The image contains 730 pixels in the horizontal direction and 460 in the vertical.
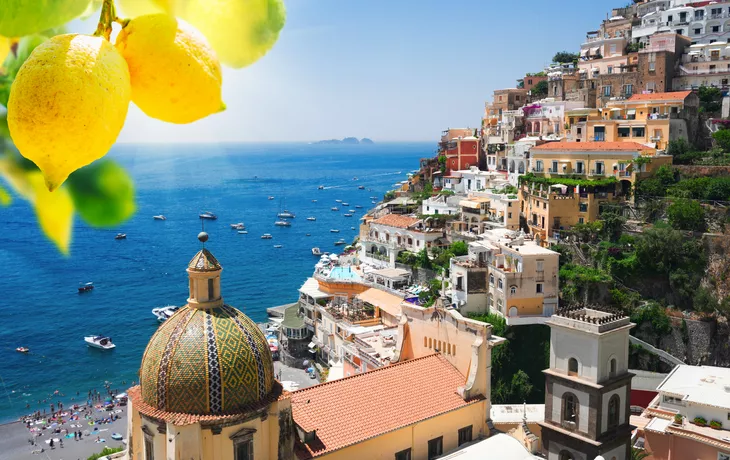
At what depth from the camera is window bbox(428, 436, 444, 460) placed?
15062mm

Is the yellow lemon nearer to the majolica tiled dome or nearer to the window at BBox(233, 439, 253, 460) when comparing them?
the majolica tiled dome

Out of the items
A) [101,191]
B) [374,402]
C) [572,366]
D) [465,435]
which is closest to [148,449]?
[374,402]

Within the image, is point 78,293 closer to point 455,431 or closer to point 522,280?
point 522,280

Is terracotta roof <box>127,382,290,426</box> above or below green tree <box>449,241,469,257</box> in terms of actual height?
above

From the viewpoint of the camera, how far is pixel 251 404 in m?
12.5

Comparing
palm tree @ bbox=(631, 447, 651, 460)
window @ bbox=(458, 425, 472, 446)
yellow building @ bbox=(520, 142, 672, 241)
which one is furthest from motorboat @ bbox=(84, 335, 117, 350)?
palm tree @ bbox=(631, 447, 651, 460)

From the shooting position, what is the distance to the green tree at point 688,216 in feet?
104

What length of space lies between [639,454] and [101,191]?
19970mm

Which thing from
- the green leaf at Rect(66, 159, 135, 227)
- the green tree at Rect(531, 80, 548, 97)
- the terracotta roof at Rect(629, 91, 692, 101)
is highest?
the green tree at Rect(531, 80, 548, 97)

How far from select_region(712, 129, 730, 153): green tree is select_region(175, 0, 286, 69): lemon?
41.8 metres

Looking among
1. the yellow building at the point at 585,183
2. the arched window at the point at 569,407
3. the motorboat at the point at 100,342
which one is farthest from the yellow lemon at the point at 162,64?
the motorboat at the point at 100,342

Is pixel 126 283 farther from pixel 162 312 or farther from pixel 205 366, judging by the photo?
pixel 205 366

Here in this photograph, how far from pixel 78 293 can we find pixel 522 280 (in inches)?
1435

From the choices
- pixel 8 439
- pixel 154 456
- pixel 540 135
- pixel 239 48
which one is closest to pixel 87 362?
pixel 8 439
